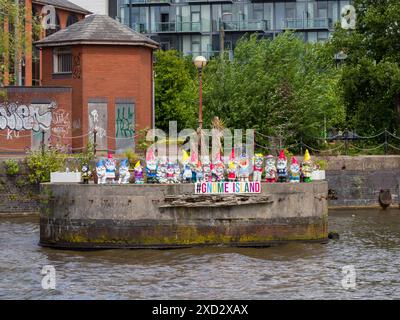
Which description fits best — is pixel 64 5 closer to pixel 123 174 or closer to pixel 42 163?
pixel 42 163

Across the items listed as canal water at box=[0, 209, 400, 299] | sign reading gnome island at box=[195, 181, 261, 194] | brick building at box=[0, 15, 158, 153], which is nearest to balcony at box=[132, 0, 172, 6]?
brick building at box=[0, 15, 158, 153]

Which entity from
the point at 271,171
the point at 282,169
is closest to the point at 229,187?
the point at 271,171

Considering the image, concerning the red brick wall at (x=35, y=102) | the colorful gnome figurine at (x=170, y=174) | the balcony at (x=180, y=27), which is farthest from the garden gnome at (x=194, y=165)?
the balcony at (x=180, y=27)

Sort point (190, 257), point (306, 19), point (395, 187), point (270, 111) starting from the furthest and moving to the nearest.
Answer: point (306, 19), point (270, 111), point (395, 187), point (190, 257)

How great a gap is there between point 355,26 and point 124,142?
13.4 m

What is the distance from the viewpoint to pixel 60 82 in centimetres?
5525

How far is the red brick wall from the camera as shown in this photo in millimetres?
52438

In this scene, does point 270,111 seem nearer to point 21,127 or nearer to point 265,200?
point 21,127

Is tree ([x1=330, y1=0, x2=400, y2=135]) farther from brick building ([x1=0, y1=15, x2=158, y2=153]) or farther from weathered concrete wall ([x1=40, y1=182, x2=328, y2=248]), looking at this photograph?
weathered concrete wall ([x1=40, y1=182, x2=328, y2=248])

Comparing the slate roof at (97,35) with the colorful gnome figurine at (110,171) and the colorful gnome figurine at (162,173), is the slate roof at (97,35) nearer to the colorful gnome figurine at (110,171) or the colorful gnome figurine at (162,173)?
the colorful gnome figurine at (110,171)


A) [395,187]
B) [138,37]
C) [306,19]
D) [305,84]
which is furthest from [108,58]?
[306,19]

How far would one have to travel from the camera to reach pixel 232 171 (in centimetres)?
3616

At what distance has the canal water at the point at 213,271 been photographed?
28.3 meters

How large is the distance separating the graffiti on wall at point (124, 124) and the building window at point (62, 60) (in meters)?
3.41
